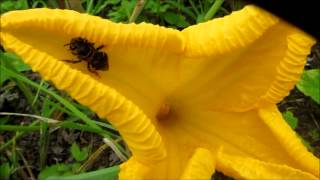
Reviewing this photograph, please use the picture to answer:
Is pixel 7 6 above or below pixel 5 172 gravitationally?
above

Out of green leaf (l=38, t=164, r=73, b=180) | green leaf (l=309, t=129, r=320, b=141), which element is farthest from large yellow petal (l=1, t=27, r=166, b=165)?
green leaf (l=309, t=129, r=320, b=141)

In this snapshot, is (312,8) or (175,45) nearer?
(312,8)

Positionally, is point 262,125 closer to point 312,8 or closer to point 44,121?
point 44,121

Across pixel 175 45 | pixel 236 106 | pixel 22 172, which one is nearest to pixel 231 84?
pixel 236 106

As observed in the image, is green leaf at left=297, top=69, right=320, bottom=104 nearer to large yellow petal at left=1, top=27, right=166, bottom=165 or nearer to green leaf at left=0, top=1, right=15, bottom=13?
large yellow petal at left=1, top=27, right=166, bottom=165

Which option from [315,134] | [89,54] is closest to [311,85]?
[315,134]

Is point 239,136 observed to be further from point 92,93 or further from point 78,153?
point 78,153
